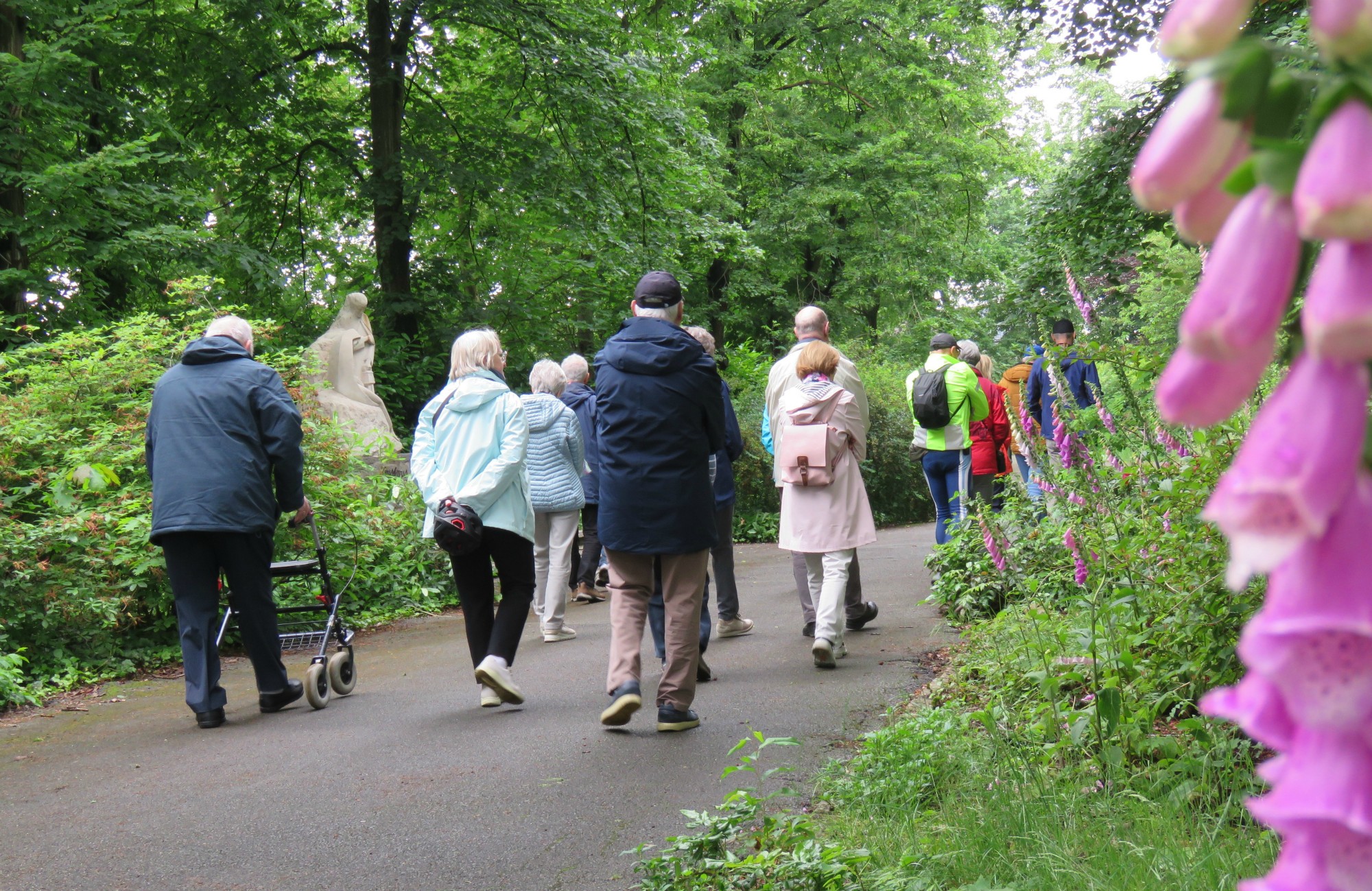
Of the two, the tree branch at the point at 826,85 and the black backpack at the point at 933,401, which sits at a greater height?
the tree branch at the point at 826,85

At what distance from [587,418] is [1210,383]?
10.5 meters

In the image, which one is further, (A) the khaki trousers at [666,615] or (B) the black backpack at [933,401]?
(B) the black backpack at [933,401]

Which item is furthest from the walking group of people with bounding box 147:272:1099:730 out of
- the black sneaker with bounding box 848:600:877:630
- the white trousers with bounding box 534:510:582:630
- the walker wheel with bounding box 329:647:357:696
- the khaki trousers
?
the white trousers with bounding box 534:510:582:630

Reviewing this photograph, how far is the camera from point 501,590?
7031 millimetres

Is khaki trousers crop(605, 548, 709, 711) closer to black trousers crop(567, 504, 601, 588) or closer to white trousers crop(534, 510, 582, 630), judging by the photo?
white trousers crop(534, 510, 582, 630)

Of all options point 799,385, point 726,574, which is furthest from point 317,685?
point 799,385

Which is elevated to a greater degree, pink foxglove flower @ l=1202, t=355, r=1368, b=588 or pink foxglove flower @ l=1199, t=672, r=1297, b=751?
pink foxglove flower @ l=1202, t=355, r=1368, b=588

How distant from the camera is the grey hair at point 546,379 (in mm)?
10148

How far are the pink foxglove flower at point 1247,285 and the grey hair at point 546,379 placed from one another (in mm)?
9603

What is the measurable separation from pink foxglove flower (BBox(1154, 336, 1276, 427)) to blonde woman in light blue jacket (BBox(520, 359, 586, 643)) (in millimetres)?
9206

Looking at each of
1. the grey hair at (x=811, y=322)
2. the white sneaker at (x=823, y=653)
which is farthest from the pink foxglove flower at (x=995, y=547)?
the grey hair at (x=811, y=322)

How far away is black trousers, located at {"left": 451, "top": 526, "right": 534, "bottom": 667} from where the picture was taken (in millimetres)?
6918

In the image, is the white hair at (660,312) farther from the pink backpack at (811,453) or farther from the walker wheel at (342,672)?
the walker wheel at (342,672)

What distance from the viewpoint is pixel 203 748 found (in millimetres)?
6562
